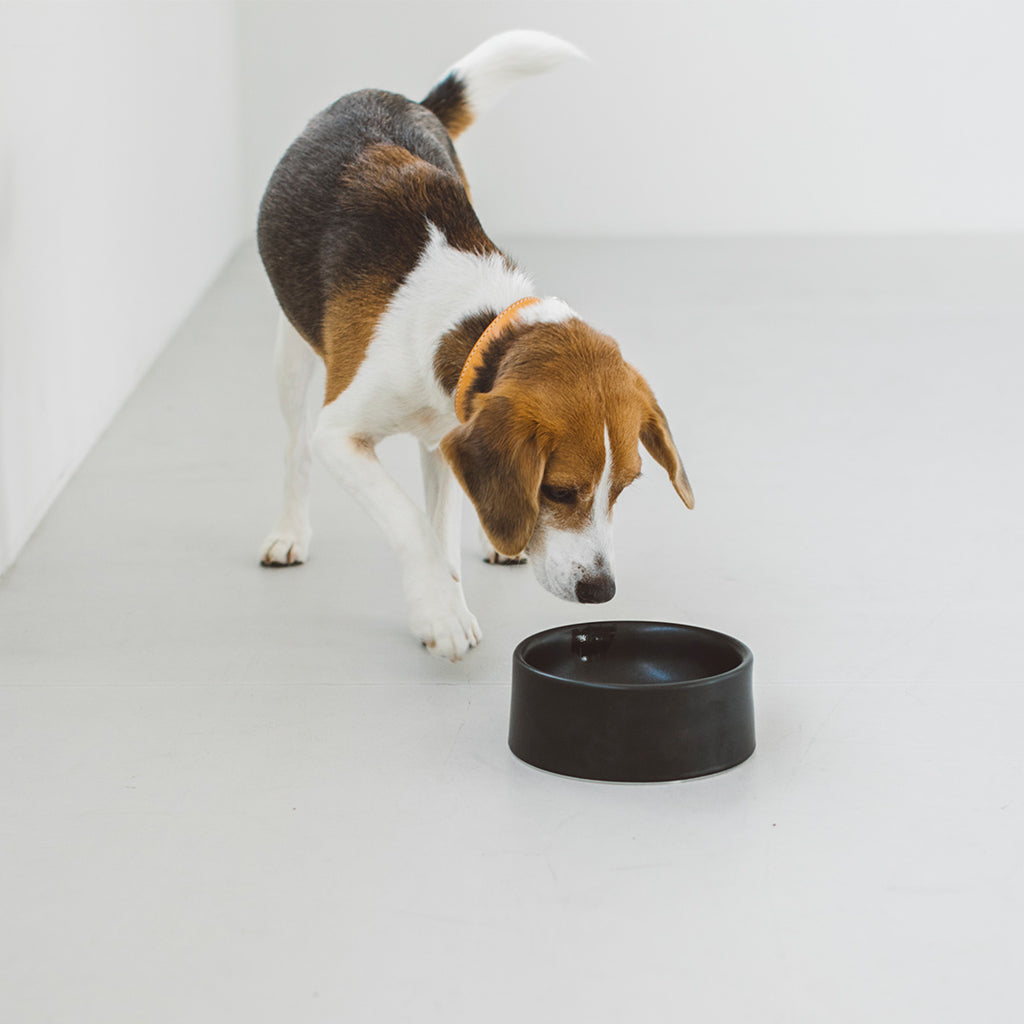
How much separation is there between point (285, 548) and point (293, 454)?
0.23 m

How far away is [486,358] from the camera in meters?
2.35

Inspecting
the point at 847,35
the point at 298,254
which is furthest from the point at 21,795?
the point at 847,35

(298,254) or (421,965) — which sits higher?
(298,254)

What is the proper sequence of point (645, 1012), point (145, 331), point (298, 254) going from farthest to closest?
point (145, 331), point (298, 254), point (645, 1012)

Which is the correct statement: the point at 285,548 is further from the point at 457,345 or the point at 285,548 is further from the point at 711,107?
the point at 711,107

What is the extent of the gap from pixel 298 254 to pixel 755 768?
154 cm

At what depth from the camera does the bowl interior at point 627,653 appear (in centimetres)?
232

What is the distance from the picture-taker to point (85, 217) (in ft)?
13.4

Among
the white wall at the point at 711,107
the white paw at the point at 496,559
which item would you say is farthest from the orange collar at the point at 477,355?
the white wall at the point at 711,107

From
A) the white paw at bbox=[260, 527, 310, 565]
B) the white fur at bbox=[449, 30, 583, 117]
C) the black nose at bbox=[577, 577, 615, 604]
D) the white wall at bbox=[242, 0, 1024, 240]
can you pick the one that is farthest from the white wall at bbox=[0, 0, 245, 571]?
the white wall at bbox=[242, 0, 1024, 240]

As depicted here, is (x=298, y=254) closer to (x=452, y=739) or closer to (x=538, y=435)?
(x=538, y=435)

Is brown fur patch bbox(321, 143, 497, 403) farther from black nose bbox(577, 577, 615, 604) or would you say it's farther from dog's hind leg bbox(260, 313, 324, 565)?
black nose bbox(577, 577, 615, 604)

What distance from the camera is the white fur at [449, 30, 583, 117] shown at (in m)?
3.42

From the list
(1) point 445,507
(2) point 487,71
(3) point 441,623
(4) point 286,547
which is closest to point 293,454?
(4) point 286,547
